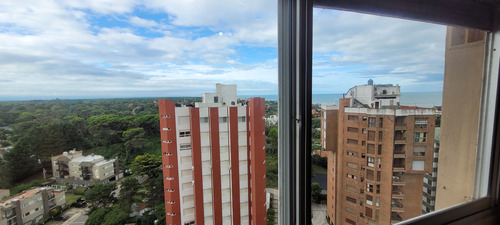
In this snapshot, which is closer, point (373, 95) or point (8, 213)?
point (8, 213)

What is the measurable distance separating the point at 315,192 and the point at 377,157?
0.64m

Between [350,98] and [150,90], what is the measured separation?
1132 mm

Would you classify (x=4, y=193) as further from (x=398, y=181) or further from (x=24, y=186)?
(x=398, y=181)

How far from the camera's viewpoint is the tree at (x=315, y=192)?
939 millimetres

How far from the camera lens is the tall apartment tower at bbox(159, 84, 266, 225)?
1.12 m

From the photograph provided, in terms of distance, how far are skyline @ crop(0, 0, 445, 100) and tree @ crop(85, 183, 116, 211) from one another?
1.33 feet

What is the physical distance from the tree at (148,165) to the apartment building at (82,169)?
8 centimetres

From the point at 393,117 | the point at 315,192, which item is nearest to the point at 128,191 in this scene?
the point at 315,192

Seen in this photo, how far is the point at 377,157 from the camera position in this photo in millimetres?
1306

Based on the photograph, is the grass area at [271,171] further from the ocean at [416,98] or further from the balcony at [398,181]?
the balcony at [398,181]

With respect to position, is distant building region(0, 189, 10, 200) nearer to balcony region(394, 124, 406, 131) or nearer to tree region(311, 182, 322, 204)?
tree region(311, 182, 322, 204)

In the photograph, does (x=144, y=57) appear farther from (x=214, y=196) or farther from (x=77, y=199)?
(x=214, y=196)

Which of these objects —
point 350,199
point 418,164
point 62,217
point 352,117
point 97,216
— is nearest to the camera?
point 62,217

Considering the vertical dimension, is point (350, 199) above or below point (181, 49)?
below
